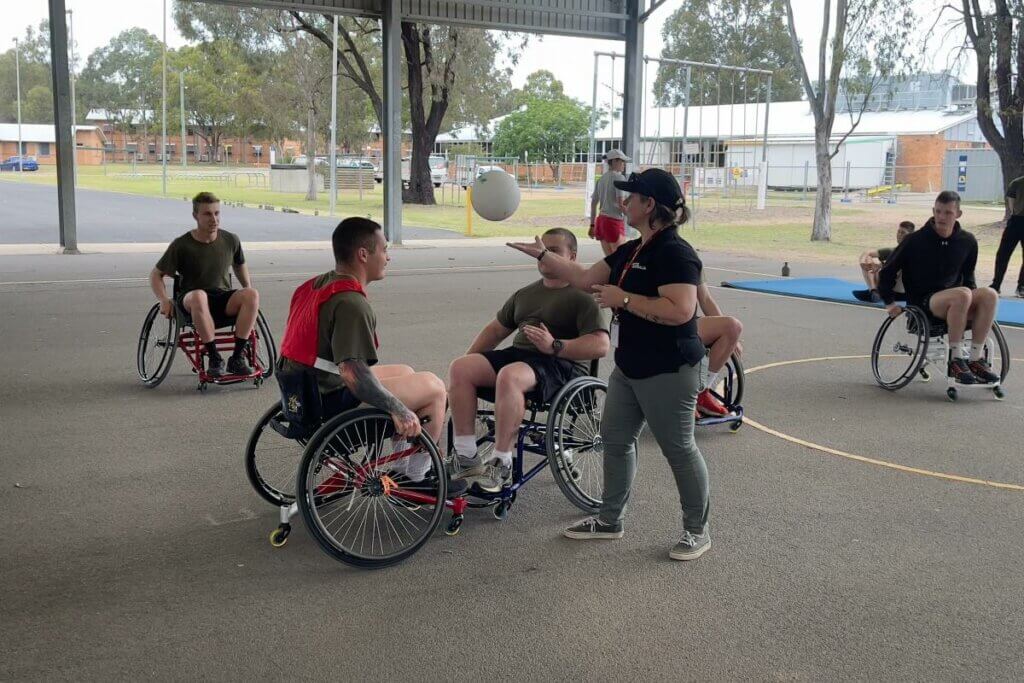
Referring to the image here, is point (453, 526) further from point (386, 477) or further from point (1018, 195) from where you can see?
point (1018, 195)

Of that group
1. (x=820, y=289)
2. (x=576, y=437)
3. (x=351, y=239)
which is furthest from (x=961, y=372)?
(x=820, y=289)

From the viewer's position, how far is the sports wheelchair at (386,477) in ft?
13.6

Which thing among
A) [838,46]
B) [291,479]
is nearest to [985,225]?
[838,46]

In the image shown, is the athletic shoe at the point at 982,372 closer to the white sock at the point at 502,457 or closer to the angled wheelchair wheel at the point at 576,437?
the angled wheelchair wheel at the point at 576,437

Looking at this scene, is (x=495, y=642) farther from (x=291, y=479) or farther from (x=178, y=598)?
(x=291, y=479)

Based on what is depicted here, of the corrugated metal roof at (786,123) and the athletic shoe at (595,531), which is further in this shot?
the corrugated metal roof at (786,123)

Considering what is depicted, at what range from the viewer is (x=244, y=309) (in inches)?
289

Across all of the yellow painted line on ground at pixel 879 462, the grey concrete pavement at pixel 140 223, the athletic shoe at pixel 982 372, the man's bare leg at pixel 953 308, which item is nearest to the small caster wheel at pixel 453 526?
the yellow painted line on ground at pixel 879 462

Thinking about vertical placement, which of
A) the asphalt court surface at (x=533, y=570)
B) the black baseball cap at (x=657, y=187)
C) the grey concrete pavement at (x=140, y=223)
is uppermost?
the black baseball cap at (x=657, y=187)

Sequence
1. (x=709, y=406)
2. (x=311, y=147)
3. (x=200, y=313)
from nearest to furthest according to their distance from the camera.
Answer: (x=709, y=406), (x=200, y=313), (x=311, y=147)

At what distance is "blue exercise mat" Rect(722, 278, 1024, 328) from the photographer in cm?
1241

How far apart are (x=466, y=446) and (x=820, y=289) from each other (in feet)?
32.9

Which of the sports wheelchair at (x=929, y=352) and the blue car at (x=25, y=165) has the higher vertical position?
the blue car at (x=25, y=165)

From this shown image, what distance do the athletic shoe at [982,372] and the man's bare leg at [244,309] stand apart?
17.2 ft
